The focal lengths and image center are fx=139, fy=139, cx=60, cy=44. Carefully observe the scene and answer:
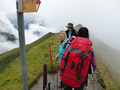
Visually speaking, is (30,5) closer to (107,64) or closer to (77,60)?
(77,60)

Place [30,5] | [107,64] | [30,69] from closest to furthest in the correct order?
[30,5] < [30,69] < [107,64]

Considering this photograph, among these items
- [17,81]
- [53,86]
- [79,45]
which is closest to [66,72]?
[79,45]

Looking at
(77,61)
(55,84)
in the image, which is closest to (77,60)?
(77,61)

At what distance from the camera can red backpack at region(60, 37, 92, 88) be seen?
3.96 metres

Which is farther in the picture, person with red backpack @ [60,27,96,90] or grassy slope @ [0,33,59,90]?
grassy slope @ [0,33,59,90]

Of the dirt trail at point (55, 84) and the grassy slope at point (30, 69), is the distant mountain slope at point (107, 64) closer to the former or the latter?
the dirt trail at point (55, 84)

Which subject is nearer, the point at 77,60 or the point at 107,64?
the point at 77,60

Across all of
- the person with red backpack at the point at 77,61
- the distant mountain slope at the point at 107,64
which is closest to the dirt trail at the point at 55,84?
the distant mountain slope at the point at 107,64

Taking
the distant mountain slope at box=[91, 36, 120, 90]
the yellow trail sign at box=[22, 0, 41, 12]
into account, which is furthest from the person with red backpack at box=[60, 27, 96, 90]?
the distant mountain slope at box=[91, 36, 120, 90]

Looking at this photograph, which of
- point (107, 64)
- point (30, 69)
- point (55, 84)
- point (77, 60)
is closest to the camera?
point (77, 60)

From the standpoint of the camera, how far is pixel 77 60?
395cm

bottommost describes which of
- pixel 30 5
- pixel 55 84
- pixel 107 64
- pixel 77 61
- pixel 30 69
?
pixel 107 64

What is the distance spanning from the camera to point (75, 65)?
4.00m

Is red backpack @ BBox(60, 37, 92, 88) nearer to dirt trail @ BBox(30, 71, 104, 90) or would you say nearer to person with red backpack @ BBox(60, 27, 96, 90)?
person with red backpack @ BBox(60, 27, 96, 90)
